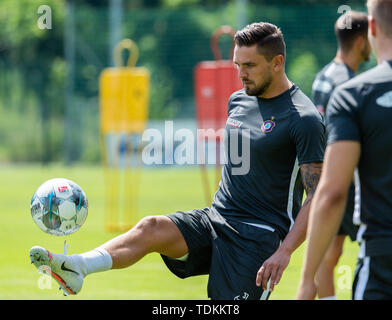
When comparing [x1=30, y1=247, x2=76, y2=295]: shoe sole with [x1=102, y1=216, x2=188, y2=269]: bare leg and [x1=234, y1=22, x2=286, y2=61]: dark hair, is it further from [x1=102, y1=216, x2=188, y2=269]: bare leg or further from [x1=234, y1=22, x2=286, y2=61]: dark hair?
[x1=234, y1=22, x2=286, y2=61]: dark hair

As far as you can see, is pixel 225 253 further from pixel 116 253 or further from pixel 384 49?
pixel 384 49

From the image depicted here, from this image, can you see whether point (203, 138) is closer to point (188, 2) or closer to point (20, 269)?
point (20, 269)

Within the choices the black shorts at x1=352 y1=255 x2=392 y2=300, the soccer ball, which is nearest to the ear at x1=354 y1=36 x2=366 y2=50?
the soccer ball

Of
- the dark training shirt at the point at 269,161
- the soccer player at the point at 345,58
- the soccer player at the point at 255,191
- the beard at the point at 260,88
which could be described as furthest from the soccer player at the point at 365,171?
the soccer player at the point at 345,58

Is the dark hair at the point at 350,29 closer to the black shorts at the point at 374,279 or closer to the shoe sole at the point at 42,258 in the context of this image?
the shoe sole at the point at 42,258

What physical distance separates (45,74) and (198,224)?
2541 cm

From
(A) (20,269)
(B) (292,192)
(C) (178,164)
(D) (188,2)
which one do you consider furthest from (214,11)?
(B) (292,192)

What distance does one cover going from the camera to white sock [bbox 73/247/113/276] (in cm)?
433

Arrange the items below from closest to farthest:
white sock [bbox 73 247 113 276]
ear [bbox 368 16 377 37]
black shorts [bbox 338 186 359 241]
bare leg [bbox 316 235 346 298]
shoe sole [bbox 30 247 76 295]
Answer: ear [bbox 368 16 377 37] → shoe sole [bbox 30 247 76 295] → white sock [bbox 73 247 113 276] → black shorts [bbox 338 186 359 241] → bare leg [bbox 316 235 346 298]

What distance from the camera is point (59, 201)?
16.3 feet

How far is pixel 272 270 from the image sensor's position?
4.38 meters

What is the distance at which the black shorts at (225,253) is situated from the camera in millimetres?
4785

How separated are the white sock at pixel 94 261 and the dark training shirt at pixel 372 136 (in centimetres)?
171

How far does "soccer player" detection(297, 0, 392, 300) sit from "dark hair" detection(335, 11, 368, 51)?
3.55 m
